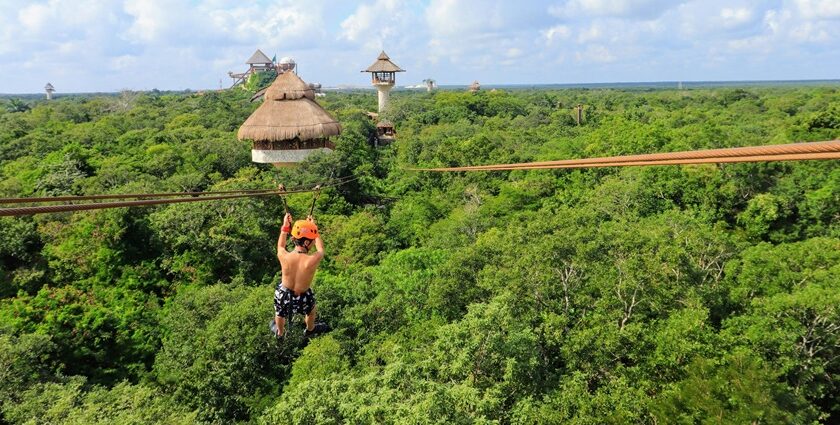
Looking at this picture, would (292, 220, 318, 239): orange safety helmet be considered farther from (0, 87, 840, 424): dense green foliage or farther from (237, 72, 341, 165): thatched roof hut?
(237, 72, 341, 165): thatched roof hut

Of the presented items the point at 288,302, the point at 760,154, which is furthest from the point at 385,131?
the point at 760,154

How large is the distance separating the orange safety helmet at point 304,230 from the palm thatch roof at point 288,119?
35.2 feet

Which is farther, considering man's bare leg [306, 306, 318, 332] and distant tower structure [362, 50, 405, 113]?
distant tower structure [362, 50, 405, 113]

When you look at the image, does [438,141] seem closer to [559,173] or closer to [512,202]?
[559,173]

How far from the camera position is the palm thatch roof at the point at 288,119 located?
1559cm

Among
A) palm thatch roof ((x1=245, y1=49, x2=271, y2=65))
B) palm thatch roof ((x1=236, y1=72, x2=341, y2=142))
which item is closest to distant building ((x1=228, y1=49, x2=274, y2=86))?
palm thatch roof ((x1=245, y1=49, x2=271, y2=65))

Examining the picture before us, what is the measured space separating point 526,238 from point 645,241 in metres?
3.12

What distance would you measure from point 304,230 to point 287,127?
11.0m

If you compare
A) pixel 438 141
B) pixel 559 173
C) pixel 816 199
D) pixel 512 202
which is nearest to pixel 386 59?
pixel 438 141

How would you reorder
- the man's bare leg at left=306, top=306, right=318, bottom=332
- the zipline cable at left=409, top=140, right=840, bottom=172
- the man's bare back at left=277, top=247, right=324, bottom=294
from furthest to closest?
the man's bare leg at left=306, top=306, right=318, bottom=332 < the man's bare back at left=277, top=247, right=324, bottom=294 < the zipline cable at left=409, top=140, right=840, bottom=172

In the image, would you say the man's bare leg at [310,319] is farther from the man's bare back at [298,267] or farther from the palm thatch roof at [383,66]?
the palm thatch roof at [383,66]

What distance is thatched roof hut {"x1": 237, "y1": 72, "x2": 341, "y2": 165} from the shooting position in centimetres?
1562

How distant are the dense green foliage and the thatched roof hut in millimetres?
4164

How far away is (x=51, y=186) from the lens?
24.3 metres
